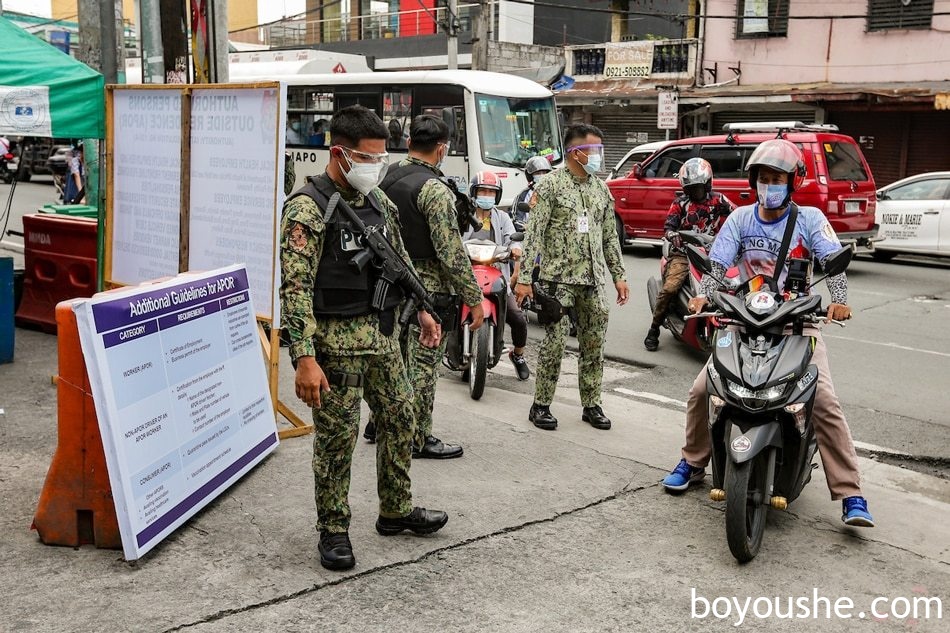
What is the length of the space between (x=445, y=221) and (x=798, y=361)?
181cm

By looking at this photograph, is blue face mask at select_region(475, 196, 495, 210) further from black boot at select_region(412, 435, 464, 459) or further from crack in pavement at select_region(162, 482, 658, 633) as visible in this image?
crack in pavement at select_region(162, 482, 658, 633)

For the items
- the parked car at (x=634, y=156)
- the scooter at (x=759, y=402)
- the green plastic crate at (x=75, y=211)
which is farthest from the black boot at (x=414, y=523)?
the parked car at (x=634, y=156)

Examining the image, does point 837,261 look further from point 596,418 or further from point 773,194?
point 596,418

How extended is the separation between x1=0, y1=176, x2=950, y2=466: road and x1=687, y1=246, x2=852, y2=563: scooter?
82.8 inches

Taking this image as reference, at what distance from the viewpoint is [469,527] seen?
180 inches

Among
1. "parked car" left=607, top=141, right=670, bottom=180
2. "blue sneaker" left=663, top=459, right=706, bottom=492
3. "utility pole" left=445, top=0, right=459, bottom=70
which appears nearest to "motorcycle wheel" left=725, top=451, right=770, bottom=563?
"blue sneaker" left=663, top=459, right=706, bottom=492

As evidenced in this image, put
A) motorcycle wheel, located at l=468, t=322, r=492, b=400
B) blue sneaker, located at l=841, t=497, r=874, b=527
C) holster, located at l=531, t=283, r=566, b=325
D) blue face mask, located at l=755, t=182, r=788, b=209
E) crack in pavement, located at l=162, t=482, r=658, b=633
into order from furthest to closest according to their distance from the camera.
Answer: motorcycle wheel, located at l=468, t=322, r=492, b=400 < holster, located at l=531, t=283, r=566, b=325 < blue face mask, located at l=755, t=182, r=788, b=209 < blue sneaker, located at l=841, t=497, r=874, b=527 < crack in pavement, located at l=162, t=482, r=658, b=633

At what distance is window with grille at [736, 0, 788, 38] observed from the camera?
76.5ft

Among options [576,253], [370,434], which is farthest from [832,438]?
[370,434]

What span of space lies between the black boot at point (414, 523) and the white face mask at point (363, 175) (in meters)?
1.44

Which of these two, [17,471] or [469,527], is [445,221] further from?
[17,471]

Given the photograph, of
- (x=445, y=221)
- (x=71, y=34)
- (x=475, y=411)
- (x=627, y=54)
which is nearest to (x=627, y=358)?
(x=475, y=411)

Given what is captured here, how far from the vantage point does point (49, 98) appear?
6598mm

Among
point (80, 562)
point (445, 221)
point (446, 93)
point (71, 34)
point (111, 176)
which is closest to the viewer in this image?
point (80, 562)
